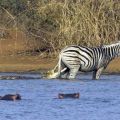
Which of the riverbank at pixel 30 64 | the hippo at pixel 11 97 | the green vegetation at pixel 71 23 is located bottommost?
the riverbank at pixel 30 64

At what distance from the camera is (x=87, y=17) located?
77.6 ft

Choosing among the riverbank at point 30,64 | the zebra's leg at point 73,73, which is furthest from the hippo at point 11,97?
the riverbank at point 30,64

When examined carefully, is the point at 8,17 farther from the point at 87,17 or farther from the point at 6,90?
the point at 6,90

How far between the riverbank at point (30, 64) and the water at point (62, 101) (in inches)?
89.1

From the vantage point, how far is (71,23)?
2364 cm

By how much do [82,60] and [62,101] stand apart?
518 centimetres

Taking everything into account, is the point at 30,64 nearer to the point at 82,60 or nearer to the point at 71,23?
the point at 71,23

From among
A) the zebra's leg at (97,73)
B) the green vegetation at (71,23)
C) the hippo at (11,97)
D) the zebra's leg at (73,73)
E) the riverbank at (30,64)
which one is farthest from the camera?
the green vegetation at (71,23)

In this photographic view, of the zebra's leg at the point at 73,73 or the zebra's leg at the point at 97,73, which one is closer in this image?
the zebra's leg at the point at 97,73

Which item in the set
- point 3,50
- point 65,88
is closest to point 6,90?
point 65,88

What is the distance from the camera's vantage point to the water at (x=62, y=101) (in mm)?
14109

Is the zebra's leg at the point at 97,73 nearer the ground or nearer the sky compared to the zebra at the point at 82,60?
nearer the ground

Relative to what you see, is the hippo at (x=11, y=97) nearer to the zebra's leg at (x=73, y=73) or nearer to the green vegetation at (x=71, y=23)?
the zebra's leg at (x=73, y=73)

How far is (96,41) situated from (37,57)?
200cm
